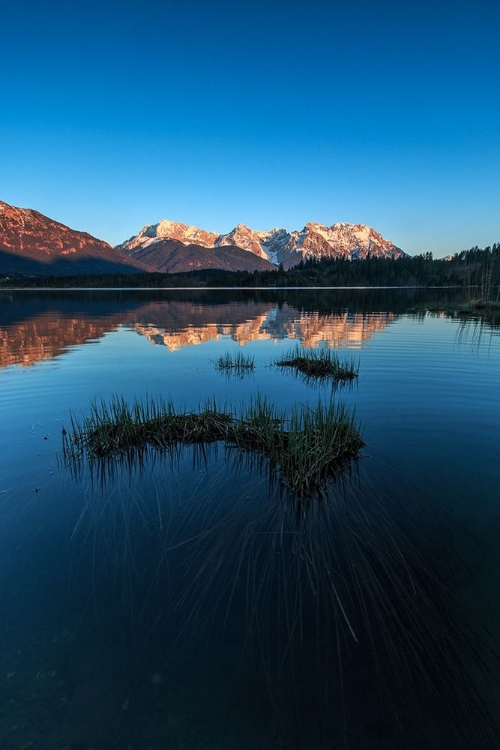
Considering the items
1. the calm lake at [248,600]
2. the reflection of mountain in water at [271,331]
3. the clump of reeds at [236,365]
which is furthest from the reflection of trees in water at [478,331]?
the calm lake at [248,600]

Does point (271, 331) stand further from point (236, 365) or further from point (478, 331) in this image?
point (478, 331)

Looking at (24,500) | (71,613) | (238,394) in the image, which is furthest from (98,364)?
(71,613)

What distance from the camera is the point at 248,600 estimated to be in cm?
568

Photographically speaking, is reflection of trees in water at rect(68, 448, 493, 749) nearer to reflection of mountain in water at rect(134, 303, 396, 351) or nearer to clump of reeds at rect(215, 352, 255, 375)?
clump of reeds at rect(215, 352, 255, 375)

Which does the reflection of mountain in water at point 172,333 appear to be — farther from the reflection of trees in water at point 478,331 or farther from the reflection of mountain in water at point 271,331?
the reflection of trees in water at point 478,331

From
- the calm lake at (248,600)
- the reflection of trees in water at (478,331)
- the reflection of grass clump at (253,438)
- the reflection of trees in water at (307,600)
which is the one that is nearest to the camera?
the calm lake at (248,600)

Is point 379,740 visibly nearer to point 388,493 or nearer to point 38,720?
point 38,720

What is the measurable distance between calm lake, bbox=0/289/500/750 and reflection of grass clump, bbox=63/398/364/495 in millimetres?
583

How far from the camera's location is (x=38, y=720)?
4145mm

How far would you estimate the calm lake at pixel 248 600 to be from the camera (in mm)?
4148

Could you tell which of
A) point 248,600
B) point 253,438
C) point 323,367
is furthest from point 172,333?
point 248,600

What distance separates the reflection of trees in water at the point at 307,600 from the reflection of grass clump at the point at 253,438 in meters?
1.07

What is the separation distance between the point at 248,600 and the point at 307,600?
93cm

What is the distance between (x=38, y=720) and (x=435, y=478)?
30.6 feet
